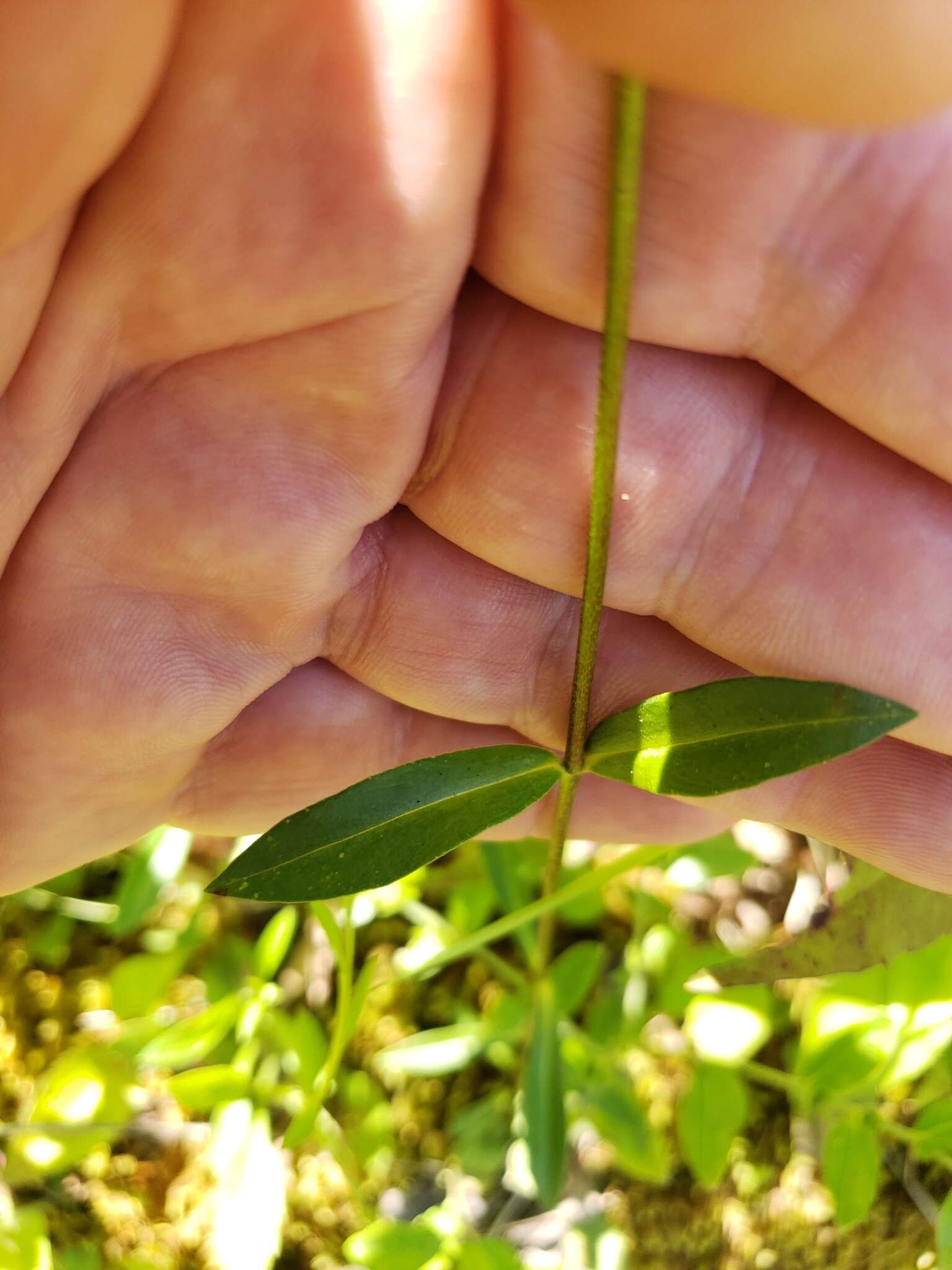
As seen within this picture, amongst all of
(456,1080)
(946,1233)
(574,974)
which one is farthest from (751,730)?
(456,1080)

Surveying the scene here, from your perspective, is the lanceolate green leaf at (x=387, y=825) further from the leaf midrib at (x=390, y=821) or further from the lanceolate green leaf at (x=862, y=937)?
the lanceolate green leaf at (x=862, y=937)

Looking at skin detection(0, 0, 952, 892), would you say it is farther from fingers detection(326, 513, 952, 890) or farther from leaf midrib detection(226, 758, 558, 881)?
leaf midrib detection(226, 758, 558, 881)

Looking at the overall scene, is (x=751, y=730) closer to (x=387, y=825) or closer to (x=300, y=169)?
(x=387, y=825)

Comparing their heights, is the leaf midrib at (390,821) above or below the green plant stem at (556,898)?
above

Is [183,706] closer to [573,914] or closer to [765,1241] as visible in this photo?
[573,914]

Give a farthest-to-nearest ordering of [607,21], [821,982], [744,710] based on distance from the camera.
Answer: [821,982] < [744,710] < [607,21]

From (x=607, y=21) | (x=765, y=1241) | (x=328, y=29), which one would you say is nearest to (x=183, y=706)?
(x=328, y=29)

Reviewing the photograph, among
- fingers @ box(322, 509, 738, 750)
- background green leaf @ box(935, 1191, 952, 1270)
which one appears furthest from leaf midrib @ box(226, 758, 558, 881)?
background green leaf @ box(935, 1191, 952, 1270)

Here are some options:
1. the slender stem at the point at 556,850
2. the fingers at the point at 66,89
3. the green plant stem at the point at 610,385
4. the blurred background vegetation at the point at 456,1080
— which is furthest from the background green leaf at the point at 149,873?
the fingers at the point at 66,89
